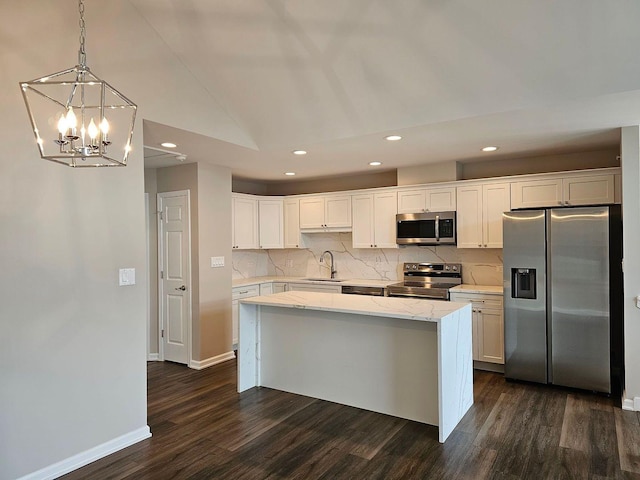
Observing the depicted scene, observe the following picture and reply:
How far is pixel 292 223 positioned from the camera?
257 inches

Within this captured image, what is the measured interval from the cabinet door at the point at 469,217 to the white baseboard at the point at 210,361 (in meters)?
3.08

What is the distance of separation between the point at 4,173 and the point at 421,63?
2.71 metres

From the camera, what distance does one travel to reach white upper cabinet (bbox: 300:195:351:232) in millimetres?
6023

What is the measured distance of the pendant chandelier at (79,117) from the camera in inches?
66.8

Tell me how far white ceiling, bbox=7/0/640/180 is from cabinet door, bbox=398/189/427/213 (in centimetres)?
115

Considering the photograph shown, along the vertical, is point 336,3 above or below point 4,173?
above

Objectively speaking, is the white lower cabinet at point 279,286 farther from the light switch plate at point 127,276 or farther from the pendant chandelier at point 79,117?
the pendant chandelier at point 79,117

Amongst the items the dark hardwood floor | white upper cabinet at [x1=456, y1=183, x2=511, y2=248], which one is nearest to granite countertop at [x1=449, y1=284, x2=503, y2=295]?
white upper cabinet at [x1=456, y1=183, x2=511, y2=248]

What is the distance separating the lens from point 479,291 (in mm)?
4648

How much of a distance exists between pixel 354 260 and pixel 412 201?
4.49 feet

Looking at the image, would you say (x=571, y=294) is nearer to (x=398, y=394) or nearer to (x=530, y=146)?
(x=530, y=146)

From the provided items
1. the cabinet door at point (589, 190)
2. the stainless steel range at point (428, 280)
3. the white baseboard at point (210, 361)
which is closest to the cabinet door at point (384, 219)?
the stainless steel range at point (428, 280)

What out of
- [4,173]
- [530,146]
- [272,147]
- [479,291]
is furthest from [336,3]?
[479,291]

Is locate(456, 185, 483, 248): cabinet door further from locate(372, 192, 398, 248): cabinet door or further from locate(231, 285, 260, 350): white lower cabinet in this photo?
locate(231, 285, 260, 350): white lower cabinet
